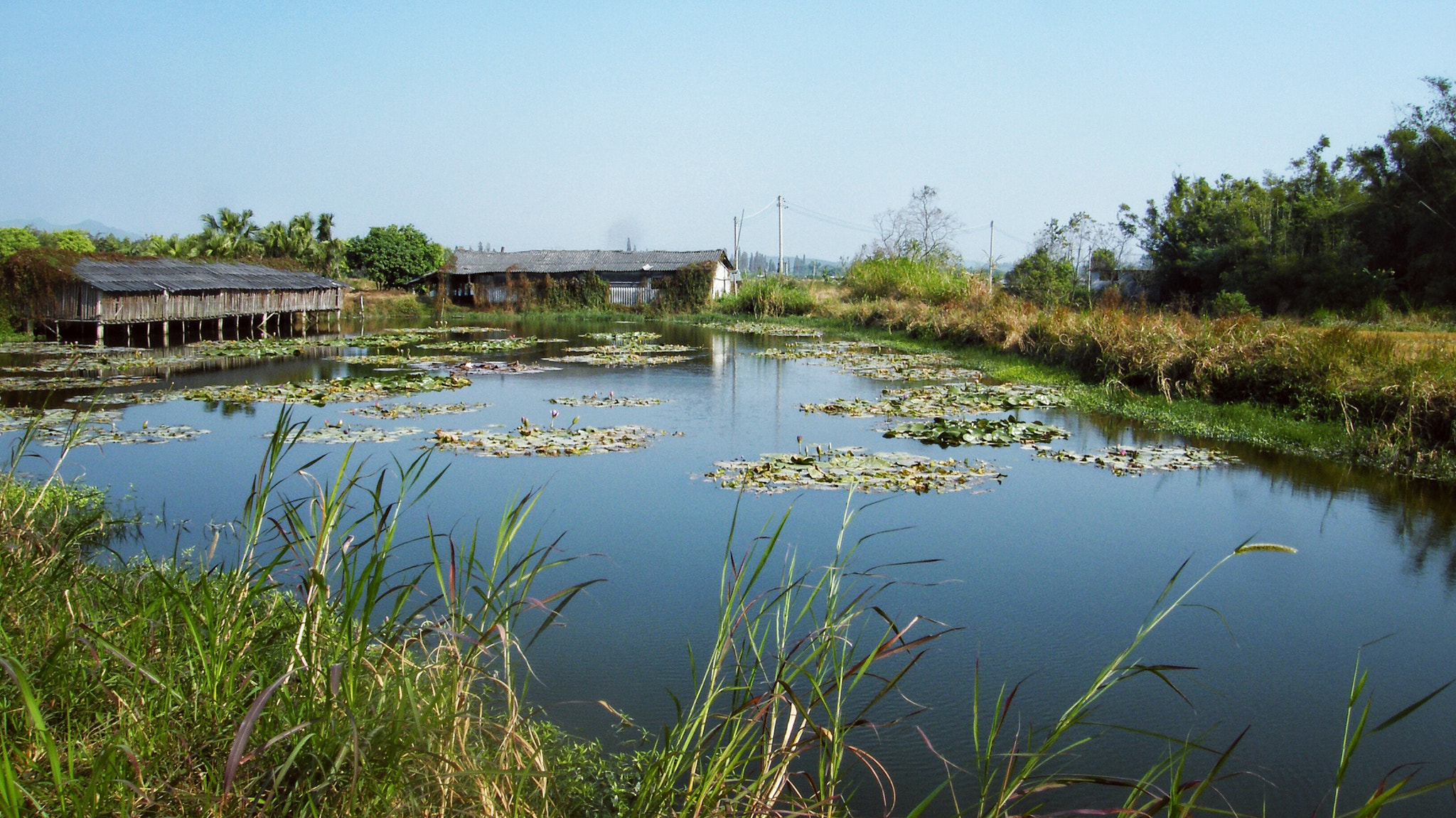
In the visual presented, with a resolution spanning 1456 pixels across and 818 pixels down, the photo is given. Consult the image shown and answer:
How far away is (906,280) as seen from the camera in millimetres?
27531

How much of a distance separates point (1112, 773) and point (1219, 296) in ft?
70.7

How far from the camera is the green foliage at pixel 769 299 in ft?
105

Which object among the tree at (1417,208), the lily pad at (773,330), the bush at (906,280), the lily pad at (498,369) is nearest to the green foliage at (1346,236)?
the tree at (1417,208)

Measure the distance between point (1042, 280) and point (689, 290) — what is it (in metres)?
13.3

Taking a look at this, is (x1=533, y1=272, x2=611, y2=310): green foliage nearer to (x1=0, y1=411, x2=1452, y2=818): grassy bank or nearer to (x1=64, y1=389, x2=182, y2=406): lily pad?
(x1=64, y1=389, x2=182, y2=406): lily pad

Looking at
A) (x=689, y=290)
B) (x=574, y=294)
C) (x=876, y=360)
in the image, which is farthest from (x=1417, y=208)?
(x=574, y=294)

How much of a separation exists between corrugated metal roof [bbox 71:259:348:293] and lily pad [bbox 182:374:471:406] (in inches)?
328

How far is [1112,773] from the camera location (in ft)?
11.8

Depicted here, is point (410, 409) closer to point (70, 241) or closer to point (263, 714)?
point (263, 714)

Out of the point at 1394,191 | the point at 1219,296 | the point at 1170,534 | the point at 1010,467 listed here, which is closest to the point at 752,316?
the point at 1219,296

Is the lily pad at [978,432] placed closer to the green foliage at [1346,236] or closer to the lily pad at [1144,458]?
the lily pad at [1144,458]

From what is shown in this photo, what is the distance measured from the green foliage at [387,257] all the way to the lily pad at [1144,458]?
3674 centimetres

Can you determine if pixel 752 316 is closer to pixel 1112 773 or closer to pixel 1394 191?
pixel 1394 191

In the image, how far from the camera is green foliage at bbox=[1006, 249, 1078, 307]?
82.1 ft
